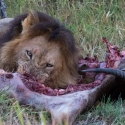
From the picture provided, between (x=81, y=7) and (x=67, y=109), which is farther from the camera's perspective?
(x=81, y=7)

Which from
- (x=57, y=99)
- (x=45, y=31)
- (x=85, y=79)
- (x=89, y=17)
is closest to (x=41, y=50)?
(x=45, y=31)

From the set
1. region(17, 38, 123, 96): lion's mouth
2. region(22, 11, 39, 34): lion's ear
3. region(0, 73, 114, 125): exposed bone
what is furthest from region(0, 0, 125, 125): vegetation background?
region(0, 73, 114, 125): exposed bone

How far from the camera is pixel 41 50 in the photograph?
161 inches

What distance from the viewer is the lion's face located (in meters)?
A: 4.01

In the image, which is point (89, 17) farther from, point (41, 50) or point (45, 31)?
point (41, 50)

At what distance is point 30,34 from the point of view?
424 centimetres

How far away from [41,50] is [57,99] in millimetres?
689

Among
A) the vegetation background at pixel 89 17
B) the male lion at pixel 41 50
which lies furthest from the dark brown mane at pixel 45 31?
the vegetation background at pixel 89 17

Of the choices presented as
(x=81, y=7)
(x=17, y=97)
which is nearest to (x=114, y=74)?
(x=17, y=97)

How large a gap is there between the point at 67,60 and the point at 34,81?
524mm

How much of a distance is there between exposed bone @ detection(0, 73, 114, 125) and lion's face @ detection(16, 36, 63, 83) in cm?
22

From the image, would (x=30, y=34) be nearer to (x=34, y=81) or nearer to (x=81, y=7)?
(x=34, y=81)

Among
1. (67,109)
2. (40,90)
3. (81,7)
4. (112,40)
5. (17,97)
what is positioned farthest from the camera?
(81,7)

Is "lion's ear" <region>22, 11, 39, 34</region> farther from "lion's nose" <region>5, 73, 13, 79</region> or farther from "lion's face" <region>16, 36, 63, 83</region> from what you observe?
"lion's nose" <region>5, 73, 13, 79</region>
